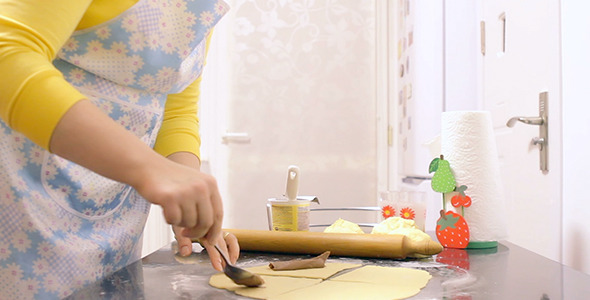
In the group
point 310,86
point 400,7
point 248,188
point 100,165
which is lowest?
point 248,188

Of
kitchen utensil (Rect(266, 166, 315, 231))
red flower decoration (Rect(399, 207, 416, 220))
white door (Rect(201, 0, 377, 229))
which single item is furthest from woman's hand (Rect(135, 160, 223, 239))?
white door (Rect(201, 0, 377, 229))

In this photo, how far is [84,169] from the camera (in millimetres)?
838

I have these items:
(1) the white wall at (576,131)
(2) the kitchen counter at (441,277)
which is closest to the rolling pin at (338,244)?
(2) the kitchen counter at (441,277)

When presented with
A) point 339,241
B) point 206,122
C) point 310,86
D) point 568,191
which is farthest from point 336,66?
point 339,241

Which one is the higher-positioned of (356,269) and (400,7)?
(400,7)

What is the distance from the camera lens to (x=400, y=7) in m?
3.01

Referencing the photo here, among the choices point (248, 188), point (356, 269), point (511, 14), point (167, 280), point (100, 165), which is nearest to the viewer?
point (100, 165)

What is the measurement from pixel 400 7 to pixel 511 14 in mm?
1356

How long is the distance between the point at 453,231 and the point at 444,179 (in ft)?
0.36

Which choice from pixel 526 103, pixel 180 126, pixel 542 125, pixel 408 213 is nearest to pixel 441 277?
pixel 408 213

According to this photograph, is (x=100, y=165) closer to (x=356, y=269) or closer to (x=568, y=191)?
(x=356, y=269)

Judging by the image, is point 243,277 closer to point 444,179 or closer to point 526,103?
point 444,179

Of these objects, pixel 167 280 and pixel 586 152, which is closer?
pixel 167 280

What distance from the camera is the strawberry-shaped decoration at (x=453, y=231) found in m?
1.13
